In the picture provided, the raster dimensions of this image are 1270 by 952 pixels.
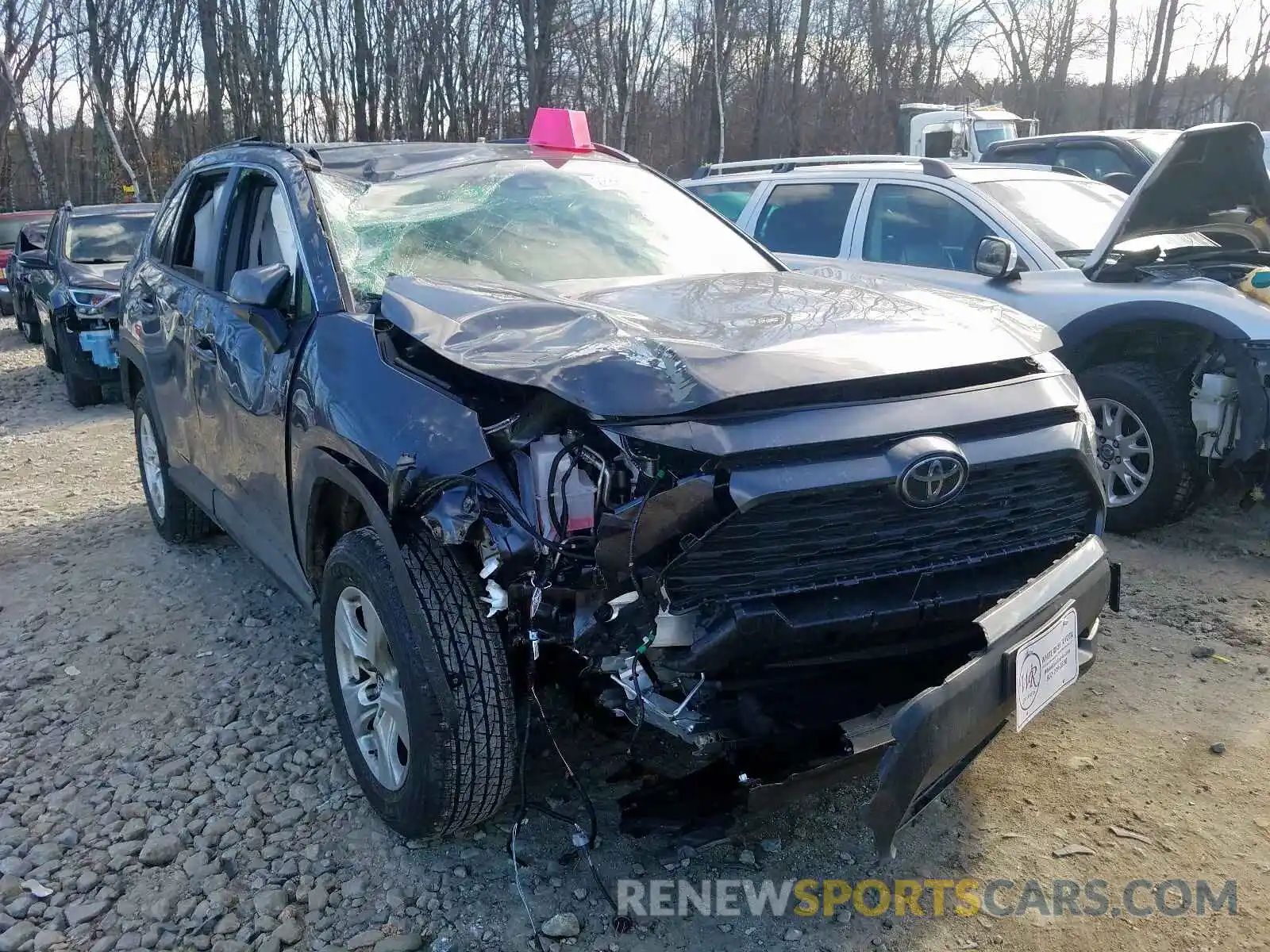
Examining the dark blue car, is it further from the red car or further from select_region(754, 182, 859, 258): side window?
the red car

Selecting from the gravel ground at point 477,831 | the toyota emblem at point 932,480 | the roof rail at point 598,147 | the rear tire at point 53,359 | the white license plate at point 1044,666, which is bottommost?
the gravel ground at point 477,831

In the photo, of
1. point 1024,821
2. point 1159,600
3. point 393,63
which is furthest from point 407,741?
point 393,63

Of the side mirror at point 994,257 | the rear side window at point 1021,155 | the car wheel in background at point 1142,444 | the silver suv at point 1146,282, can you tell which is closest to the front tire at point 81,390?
the silver suv at point 1146,282

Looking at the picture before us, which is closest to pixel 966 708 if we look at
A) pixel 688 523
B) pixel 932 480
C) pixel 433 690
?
pixel 932 480

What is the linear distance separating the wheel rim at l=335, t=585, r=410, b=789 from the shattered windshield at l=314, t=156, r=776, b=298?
97 cm

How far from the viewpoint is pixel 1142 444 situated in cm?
492

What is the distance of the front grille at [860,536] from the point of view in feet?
7.20

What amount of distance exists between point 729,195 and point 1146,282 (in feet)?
10.3

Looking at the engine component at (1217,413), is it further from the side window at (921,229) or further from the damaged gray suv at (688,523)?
the damaged gray suv at (688,523)

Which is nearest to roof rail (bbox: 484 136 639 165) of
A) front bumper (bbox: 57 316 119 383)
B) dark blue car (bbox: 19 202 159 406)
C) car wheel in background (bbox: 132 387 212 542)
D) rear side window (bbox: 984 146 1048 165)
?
car wheel in background (bbox: 132 387 212 542)

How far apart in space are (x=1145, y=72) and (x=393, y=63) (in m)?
19.5

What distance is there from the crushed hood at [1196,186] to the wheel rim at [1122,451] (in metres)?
0.71

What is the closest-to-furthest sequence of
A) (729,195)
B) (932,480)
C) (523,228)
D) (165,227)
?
1. (932,480)
2. (523,228)
3. (165,227)
4. (729,195)

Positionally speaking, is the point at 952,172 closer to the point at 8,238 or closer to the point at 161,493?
the point at 161,493
